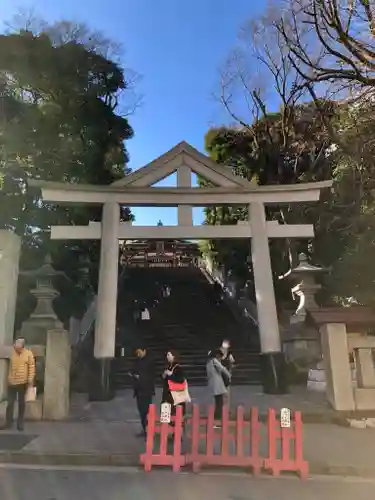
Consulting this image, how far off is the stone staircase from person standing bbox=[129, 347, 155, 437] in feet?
16.4

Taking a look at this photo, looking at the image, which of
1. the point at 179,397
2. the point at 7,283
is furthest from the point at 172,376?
the point at 7,283

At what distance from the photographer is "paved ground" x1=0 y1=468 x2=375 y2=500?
4.54 metres

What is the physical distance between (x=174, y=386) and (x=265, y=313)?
584 cm

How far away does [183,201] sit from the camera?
13.1 metres

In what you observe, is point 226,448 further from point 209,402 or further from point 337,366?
point 209,402

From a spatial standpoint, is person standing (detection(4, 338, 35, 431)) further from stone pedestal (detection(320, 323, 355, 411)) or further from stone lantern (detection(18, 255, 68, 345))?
stone pedestal (detection(320, 323, 355, 411))

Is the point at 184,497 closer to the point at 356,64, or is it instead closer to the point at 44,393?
the point at 44,393

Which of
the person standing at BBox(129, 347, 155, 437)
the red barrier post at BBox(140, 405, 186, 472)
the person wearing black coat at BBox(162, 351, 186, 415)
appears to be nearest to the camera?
the red barrier post at BBox(140, 405, 186, 472)

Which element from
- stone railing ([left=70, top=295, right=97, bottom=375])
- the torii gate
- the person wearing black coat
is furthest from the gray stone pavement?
stone railing ([left=70, top=295, right=97, bottom=375])

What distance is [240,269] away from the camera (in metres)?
20.2

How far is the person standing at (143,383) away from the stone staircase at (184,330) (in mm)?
4999

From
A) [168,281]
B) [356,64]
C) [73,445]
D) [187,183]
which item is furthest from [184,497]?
[168,281]

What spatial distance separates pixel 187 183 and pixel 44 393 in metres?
7.60

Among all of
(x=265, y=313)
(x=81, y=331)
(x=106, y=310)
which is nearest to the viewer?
(x=106, y=310)
